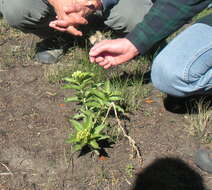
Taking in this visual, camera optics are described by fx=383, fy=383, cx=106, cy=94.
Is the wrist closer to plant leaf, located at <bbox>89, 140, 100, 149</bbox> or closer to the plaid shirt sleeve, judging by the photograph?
the plaid shirt sleeve

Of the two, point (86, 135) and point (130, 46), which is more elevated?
point (130, 46)

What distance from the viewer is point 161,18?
2.22 m

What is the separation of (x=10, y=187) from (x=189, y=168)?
1070 mm

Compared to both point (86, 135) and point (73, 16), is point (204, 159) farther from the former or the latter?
point (73, 16)

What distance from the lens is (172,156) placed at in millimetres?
2428

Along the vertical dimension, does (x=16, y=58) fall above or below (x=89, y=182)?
below

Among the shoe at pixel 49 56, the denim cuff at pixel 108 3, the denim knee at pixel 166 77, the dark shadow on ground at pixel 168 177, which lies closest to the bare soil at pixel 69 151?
the dark shadow on ground at pixel 168 177

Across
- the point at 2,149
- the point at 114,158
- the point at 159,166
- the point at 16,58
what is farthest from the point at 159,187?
the point at 16,58

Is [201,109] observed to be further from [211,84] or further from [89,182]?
[89,182]

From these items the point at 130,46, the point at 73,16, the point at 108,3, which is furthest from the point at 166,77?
the point at 108,3

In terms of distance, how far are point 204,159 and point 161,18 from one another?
88 centimetres

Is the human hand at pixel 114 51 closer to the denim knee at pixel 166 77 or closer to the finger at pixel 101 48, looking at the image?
the finger at pixel 101 48

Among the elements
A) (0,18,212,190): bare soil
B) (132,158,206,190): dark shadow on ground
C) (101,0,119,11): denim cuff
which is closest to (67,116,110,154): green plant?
(0,18,212,190): bare soil

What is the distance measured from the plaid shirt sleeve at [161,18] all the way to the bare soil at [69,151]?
0.67m
